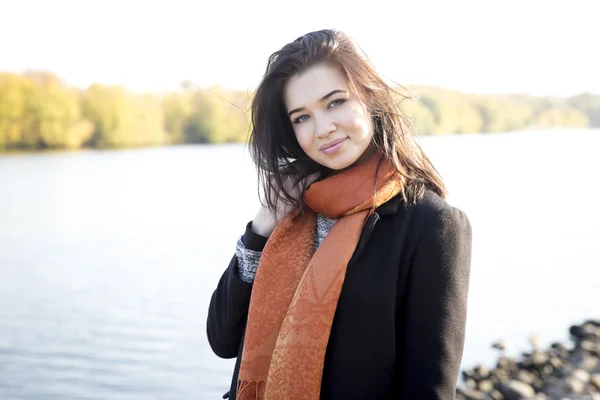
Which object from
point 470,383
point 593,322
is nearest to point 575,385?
point 470,383

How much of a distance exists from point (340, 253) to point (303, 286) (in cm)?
16

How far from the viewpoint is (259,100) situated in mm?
2031

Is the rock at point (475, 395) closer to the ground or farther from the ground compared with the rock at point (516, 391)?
closer to the ground

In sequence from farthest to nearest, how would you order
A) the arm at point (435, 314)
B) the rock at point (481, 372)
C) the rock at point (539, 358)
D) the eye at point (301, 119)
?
the rock at point (539, 358) → the rock at point (481, 372) → the eye at point (301, 119) → the arm at point (435, 314)

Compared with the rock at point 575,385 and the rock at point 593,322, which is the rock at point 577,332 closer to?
the rock at point 593,322

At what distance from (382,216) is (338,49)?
18.4 inches

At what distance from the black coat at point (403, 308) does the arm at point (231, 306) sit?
0.34 meters

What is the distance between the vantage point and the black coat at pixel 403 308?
171 centimetres

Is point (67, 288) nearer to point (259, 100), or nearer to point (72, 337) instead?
point (72, 337)

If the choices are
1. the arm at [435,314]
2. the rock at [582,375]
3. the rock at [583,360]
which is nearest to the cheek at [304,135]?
the arm at [435,314]

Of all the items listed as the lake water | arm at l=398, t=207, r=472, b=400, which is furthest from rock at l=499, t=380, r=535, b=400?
arm at l=398, t=207, r=472, b=400

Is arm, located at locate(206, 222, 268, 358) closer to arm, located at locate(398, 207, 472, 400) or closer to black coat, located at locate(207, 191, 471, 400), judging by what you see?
black coat, located at locate(207, 191, 471, 400)

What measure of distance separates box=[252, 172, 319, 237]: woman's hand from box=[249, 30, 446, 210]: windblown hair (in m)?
0.02

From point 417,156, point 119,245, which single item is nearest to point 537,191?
point 119,245
